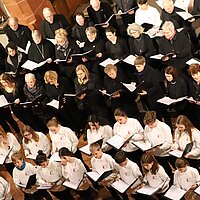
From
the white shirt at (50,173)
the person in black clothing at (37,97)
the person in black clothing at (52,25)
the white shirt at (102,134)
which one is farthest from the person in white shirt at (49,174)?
the person in black clothing at (52,25)

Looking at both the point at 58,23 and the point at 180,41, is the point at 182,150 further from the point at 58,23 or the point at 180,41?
the point at 58,23

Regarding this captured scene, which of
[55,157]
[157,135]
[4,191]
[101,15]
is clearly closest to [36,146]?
[55,157]

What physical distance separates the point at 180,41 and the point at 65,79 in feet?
6.01

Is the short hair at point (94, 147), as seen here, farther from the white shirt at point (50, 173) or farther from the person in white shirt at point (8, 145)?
the person in white shirt at point (8, 145)

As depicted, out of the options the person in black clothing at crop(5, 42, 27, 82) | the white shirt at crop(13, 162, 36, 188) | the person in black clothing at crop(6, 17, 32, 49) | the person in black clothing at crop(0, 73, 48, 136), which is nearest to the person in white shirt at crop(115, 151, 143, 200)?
the white shirt at crop(13, 162, 36, 188)

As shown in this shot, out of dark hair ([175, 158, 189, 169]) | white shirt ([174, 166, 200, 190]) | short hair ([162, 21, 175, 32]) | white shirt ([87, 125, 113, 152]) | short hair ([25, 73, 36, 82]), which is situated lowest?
white shirt ([174, 166, 200, 190])

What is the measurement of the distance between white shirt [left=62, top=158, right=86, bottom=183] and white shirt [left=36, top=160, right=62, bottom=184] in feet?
0.40

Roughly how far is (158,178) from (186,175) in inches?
14.4

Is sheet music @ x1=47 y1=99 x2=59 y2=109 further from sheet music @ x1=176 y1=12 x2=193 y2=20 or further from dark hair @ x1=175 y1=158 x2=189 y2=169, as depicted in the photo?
dark hair @ x1=175 y1=158 x2=189 y2=169

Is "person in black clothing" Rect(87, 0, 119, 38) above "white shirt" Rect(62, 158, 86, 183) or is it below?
above

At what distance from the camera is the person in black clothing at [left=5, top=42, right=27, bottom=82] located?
10164mm

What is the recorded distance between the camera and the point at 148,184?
310 inches

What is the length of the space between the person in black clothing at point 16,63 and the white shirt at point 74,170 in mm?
2547

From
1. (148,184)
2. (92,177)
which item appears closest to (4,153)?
(92,177)
